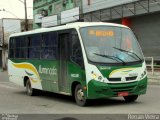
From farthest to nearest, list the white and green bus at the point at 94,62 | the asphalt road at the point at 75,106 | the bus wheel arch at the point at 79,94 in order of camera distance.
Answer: the bus wheel arch at the point at 79,94 → the white and green bus at the point at 94,62 → the asphalt road at the point at 75,106

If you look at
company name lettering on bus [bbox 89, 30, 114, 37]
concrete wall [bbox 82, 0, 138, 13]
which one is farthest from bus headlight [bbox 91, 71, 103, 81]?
concrete wall [bbox 82, 0, 138, 13]

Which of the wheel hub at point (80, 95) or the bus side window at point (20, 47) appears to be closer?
the wheel hub at point (80, 95)

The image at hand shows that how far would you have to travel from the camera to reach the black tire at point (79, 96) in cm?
1383

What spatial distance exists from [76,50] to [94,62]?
1023 millimetres

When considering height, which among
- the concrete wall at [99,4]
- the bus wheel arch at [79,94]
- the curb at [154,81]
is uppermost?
the concrete wall at [99,4]

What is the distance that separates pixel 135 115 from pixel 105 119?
0.93 metres

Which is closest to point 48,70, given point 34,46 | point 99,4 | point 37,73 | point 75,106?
point 37,73

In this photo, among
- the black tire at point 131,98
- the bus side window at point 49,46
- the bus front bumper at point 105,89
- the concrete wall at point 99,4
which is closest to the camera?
the bus front bumper at point 105,89

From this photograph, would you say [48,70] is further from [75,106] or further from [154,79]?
[154,79]

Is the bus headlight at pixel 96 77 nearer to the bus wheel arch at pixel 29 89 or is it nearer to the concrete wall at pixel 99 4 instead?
the bus wheel arch at pixel 29 89

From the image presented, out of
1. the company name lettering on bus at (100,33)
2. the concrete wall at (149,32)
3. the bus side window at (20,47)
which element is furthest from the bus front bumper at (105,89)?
the concrete wall at (149,32)

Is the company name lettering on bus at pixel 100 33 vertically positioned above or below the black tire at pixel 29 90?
above

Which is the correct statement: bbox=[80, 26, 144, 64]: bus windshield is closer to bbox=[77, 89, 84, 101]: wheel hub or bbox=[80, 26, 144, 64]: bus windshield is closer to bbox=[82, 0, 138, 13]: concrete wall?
bbox=[77, 89, 84, 101]: wheel hub

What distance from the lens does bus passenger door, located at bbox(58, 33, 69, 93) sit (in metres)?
15.0
